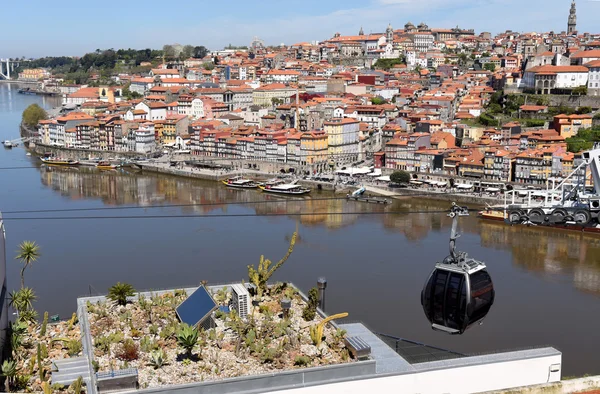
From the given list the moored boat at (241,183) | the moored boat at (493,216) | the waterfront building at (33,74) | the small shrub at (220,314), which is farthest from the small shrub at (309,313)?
the waterfront building at (33,74)

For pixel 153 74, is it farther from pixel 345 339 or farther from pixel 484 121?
pixel 345 339

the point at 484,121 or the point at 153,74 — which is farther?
the point at 153,74

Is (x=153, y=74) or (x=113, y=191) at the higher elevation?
(x=153, y=74)

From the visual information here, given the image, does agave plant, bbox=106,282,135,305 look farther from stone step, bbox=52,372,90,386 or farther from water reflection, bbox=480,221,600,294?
water reflection, bbox=480,221,600,294

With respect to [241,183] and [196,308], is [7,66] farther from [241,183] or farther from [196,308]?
[196,308]

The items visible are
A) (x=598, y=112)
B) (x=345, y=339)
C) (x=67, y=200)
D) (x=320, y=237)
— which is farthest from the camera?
(x=598, y=112)

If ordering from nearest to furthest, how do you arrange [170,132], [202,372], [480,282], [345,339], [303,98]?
[480,282] < [202,372] < [345,339] < [170,132] < [303,98]

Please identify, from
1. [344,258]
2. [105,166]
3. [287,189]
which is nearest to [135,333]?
[344,258]

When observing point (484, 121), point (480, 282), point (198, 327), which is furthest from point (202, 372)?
point (484, 121)
